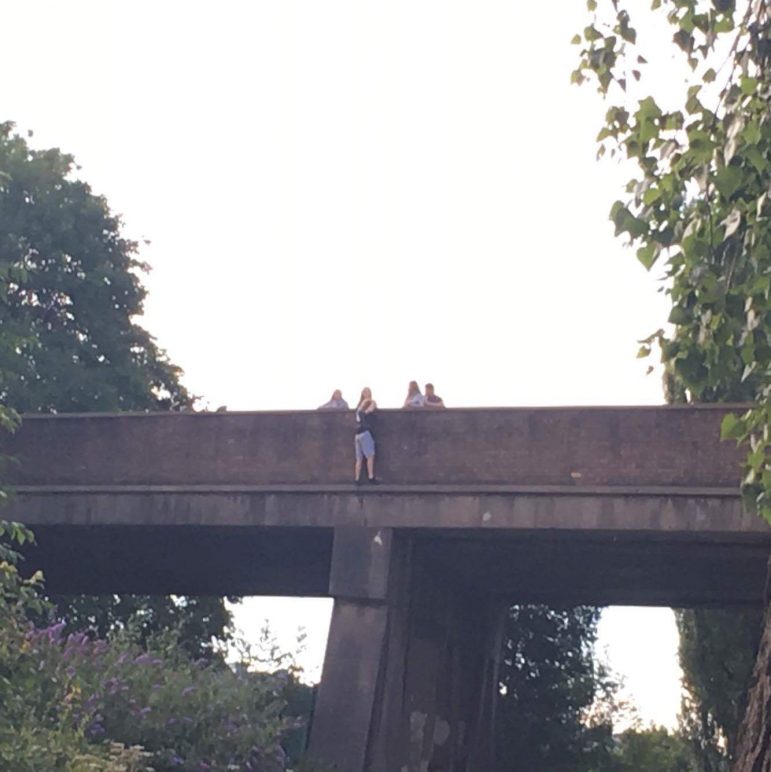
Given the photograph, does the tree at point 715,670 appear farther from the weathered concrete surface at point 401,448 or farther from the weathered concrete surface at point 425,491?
the weathered concrete surface at point 401,448

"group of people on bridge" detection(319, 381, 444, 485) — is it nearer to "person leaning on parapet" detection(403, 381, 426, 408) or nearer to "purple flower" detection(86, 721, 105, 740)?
"person leaning on parapet" detection(403, 381, 426, 408)

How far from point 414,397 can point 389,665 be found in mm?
3781

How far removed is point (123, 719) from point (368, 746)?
5201mm

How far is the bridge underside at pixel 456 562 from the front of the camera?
20.5 m

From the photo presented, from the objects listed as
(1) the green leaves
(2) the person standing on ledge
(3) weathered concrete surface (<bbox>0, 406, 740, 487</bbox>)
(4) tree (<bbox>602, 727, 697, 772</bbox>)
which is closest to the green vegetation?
(3) weathered concrete surface (<bbox>0, 406, 740, 487</bbox>)

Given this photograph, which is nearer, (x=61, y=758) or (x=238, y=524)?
(x=61, y=758)

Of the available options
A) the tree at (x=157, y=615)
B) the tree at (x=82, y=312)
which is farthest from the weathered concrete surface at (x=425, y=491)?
the tree at (x=82, y=312)

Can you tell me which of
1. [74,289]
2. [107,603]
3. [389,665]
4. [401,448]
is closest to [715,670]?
[389,665]

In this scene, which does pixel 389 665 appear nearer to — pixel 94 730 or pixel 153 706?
pixel 153 706

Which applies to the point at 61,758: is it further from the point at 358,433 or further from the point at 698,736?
the point at 698,736

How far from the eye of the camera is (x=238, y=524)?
20312 millimetres

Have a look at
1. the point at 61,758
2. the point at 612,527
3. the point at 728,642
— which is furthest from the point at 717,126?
the point at 728,642

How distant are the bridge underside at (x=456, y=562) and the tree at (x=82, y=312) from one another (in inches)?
142

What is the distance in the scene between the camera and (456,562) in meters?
22.8
